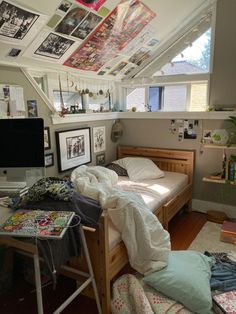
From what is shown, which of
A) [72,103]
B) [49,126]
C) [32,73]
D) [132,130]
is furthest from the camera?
[132,130]

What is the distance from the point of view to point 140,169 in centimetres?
312

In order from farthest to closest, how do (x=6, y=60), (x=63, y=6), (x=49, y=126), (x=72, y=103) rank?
(x=72, y=103) < (x=49, y=126) < (x=6, y=60) < (x=63, y=6)

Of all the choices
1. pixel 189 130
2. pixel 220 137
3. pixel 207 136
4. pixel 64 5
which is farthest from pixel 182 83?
pixel 64 5

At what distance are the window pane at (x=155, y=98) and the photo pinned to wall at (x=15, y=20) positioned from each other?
1.99 meters

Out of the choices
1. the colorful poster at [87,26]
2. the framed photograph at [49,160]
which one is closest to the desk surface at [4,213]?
the framed photograph at [49,160]

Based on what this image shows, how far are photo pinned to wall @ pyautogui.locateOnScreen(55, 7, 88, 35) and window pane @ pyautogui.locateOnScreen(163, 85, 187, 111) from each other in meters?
1.66

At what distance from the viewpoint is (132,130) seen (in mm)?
3672

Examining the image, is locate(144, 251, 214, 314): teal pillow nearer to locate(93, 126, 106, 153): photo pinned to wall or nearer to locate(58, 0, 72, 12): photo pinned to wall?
locate(93, 126, 106, 153): photo pinned to wall

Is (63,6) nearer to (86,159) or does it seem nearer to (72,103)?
(72,103)

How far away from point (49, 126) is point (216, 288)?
2.00 m

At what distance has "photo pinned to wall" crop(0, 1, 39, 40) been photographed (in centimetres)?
168

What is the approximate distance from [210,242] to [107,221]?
157 centimetres

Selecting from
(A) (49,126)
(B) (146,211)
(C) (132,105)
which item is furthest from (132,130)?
(B) (146,211)

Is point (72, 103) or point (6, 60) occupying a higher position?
point (6, 60)
